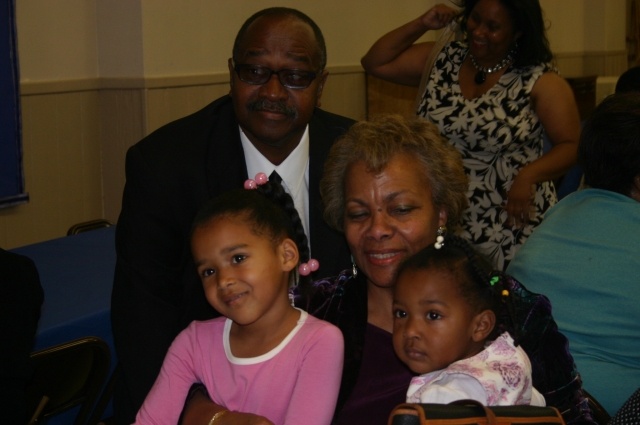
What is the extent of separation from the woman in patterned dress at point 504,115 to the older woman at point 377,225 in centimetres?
163

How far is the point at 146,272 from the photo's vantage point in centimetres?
209

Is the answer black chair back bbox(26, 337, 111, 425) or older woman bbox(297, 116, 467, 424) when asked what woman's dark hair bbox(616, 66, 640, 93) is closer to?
older woman bbox(297, 116, 467, 424)

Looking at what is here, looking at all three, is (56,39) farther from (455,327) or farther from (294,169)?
(455,327)

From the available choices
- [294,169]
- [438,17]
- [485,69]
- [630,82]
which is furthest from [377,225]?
[630,82]

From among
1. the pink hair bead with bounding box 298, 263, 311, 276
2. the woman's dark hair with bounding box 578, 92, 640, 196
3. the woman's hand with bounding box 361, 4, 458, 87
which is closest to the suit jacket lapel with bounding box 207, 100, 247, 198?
the pink hair bead with bounding box 298, 263, 311, 276

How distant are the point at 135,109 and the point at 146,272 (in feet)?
10.4

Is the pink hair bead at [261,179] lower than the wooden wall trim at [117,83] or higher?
lower

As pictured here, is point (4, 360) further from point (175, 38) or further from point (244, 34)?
point (175, 38)

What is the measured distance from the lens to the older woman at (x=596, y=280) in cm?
220

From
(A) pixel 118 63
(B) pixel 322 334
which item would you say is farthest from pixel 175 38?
(B) pixel 322 334

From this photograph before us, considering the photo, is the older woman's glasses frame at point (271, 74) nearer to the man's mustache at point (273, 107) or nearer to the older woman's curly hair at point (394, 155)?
the man's mustache at point (273, 107)

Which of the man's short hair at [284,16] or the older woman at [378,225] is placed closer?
the older woman at [378,225]

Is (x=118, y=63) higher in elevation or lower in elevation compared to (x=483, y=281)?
higher

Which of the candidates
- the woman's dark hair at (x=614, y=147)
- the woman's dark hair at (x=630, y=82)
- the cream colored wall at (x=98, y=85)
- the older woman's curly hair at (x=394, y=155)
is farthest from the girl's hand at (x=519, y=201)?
the cream colored wall at (x=98, y=85)
